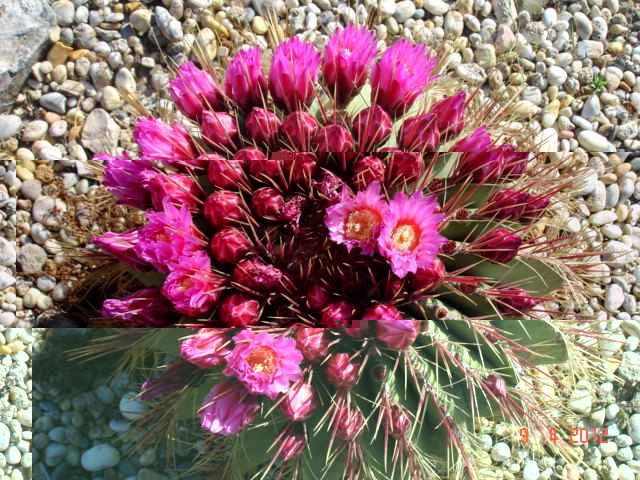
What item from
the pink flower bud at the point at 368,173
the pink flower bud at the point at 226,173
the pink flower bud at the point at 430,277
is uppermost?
the pink flower bud at the point at 368,173

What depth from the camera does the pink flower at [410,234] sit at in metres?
0.93

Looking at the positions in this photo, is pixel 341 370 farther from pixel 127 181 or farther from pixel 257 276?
pixel 127 181

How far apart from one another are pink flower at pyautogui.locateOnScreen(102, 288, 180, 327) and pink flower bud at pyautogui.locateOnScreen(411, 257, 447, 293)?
487mm

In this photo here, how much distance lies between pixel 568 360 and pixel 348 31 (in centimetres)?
92

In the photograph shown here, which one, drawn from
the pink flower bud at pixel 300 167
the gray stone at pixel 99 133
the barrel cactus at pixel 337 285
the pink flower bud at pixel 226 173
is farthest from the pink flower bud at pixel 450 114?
the gray stone at pixel 99 133

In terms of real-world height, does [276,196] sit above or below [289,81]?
below

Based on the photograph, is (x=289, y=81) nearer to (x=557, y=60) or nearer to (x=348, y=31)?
(x=348, y=31)

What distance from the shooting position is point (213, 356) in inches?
34.6

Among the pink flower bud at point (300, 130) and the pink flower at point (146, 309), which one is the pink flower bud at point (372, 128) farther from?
the pink flower at point (146, 309)

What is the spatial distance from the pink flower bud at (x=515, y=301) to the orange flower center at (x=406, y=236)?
267 millimetres

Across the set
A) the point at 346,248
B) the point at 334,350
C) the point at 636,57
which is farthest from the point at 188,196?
the point at 636,57

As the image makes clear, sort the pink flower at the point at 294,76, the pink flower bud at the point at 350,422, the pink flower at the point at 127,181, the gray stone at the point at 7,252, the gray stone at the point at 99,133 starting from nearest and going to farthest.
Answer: the pink flower bud at the point at 350,422
the pink flower at the point at 127,181
the pink flower at the point at 294,76
the gray stone at the point at 7,252
the gray stone at the point at 99,133

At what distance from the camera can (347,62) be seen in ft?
4.29

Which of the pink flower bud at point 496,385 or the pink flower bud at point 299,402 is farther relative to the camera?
the pink flower bud at point 496,385
